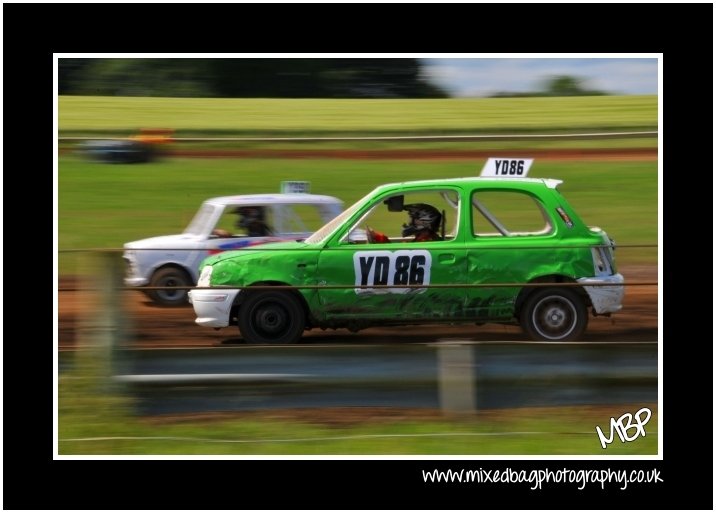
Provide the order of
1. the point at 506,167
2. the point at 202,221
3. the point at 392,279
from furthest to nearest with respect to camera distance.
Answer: the point at 202,221 → the point at 506,167 → the point at 392,279

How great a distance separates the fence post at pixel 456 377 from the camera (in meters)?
7.22

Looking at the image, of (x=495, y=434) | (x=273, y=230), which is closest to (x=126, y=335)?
(x=495, y=434)

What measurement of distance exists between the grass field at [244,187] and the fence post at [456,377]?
858cm

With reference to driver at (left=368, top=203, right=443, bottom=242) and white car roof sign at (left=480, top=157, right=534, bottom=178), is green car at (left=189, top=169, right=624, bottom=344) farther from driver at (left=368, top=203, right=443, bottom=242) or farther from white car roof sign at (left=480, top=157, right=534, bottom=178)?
white car roof sign at (left=480, top=157, right=534, bottom=178)

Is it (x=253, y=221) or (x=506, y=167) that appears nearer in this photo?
(x=506, y=167)

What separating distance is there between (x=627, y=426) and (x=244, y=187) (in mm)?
11264

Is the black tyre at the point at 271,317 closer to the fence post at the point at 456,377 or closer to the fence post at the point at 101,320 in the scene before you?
the fence post at the point at 101,320

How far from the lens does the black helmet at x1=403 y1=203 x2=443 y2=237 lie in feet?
33.0

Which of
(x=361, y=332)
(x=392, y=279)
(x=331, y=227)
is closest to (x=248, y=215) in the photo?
(x=361, y=332)

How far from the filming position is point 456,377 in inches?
284

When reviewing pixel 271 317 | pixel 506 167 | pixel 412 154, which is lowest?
pixel 271 317

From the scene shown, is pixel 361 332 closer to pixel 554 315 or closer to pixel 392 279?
pixel 392 279

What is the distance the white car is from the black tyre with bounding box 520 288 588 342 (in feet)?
11.5

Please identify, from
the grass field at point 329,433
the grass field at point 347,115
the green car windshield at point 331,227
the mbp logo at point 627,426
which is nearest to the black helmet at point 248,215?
the green car windshield at point 331,227
